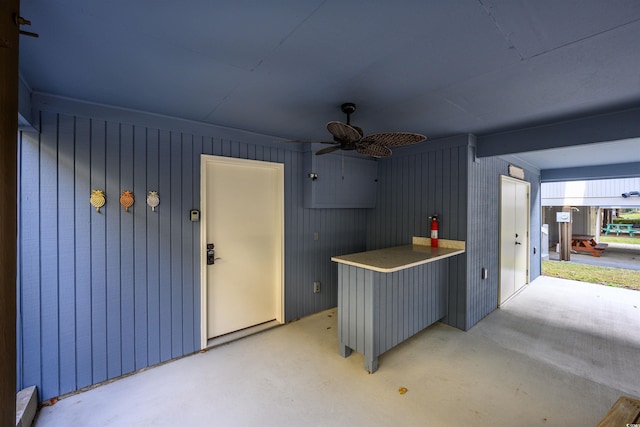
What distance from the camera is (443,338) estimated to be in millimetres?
3006

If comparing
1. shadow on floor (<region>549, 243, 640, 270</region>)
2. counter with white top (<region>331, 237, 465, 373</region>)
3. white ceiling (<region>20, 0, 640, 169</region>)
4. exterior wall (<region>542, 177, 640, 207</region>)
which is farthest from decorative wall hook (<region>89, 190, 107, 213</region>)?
shadow on floor (<region>549, 243, 640, 270</region>)

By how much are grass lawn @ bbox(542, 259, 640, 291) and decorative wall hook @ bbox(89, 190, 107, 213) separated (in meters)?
7.91

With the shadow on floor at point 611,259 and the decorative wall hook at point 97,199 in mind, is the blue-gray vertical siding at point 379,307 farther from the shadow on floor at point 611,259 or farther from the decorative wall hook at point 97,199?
the shadow on floor at point 611,259

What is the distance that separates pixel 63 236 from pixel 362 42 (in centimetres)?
255

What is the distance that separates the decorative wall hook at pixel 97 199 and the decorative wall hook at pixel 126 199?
12 centimetres

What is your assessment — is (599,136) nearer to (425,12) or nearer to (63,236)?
(425,12)

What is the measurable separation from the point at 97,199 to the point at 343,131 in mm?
2055

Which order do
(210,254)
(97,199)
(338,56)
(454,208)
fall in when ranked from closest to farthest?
(338,56) < (97,199) < (210,254) < (454,208)

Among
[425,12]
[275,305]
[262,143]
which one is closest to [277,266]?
[275,305]

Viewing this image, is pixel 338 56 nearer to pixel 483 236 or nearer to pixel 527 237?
pixel 483 236

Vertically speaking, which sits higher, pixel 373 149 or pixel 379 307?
pixel 373 149

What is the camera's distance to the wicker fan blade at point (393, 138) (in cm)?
185

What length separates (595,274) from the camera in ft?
19.4

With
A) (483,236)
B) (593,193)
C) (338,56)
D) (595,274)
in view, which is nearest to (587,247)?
(593,193)
